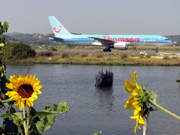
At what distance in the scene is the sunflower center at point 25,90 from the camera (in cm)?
404

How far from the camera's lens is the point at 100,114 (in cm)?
2403

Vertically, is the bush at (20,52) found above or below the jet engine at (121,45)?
below

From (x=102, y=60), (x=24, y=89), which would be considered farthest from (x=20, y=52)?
(x=24, y=89)

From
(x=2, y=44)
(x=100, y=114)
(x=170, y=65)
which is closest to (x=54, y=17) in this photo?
(x=170, y=65)

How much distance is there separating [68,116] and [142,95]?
20.6 m

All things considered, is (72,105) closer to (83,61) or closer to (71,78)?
(71,78)

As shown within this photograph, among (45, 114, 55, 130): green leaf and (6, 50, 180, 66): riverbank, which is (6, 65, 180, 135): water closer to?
(45, 114, 55, 130): green leaf

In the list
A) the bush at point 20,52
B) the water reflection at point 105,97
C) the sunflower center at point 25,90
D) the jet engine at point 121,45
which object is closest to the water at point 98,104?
the water reflection at point 105,97

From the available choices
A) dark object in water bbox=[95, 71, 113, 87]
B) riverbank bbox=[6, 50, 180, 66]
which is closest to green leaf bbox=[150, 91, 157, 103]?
dark object in water bbox=[95, 71, 113, 87]

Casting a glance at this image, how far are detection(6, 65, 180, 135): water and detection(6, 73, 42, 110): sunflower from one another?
903 centimetres

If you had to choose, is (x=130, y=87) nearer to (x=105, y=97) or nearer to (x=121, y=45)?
(x=105, y=97)

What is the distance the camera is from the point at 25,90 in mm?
4086

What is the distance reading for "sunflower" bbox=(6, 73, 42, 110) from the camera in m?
3.95

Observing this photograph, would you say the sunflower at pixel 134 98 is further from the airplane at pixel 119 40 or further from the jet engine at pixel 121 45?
the jet engine at pixel 121 45
